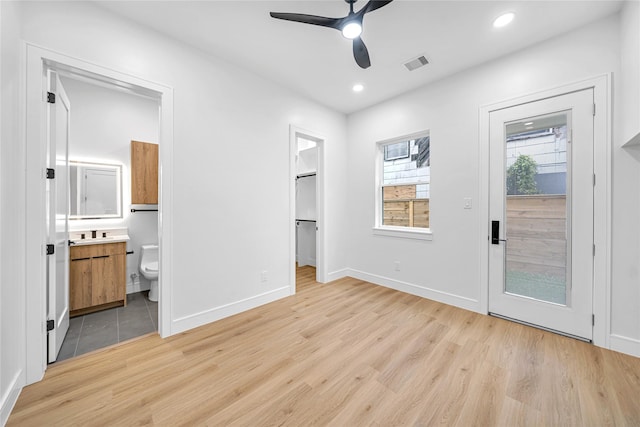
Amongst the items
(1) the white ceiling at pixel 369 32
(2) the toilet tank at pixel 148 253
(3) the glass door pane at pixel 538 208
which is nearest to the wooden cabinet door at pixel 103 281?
(2) the toilet tank at pixel 148 253

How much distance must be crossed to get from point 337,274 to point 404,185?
182 cm

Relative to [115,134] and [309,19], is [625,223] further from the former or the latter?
[115,134]

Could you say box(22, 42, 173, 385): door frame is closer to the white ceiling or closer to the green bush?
the white ceiling

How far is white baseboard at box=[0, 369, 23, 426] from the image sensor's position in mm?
1364

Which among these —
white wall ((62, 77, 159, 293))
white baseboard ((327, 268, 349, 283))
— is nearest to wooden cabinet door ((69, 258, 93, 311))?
white wall ((62, 77, 159, 293))

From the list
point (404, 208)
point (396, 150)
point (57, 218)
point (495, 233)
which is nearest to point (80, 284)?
point (57, 218)

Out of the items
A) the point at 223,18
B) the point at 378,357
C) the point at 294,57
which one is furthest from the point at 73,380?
the point at 294,57

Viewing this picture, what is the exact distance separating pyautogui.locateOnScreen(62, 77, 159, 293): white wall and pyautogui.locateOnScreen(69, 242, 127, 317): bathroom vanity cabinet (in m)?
0.50

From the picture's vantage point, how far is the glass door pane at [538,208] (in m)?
2.33

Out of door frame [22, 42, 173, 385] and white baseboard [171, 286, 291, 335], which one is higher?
door frame [22, 42, 173, 385]

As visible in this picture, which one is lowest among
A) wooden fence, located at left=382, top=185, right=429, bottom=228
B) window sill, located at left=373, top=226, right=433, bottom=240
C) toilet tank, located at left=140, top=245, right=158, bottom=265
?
toilet tank, located at left=140, top=245, right=158, bottom=265

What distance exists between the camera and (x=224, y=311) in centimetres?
270

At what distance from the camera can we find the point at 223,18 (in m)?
2.12

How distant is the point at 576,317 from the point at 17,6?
5.10 m
